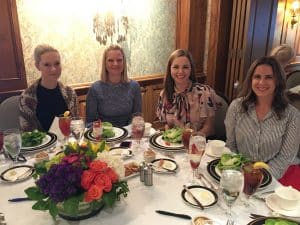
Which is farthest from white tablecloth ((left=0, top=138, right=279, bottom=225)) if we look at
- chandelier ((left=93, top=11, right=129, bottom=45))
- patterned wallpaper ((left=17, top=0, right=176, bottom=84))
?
chandelier ((left=93, top=11, right=129, bottom=45))

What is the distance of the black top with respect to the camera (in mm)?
2271

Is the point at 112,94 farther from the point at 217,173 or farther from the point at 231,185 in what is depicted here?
the point at 231,185

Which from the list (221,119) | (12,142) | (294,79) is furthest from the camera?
(294,79)

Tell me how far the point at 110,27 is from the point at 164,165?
8.37 ft

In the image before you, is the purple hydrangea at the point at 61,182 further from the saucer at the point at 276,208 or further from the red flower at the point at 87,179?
the saucer at the point at 276,208

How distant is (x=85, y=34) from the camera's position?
3.54 metres

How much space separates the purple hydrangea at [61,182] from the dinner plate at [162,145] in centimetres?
68

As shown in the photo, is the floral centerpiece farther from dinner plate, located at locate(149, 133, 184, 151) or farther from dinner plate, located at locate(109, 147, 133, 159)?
dinner plate, located at locate(149, 133, 184, 151)

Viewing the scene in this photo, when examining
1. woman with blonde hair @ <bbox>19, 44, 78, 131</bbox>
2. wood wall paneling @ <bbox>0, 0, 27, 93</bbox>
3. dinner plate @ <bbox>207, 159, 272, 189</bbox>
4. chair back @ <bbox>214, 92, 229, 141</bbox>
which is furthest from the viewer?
wood wall paneling @ <bbox>0, 0, 27, 93</bbox>

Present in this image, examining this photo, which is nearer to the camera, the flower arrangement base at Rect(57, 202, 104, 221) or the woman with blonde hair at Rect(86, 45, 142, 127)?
the flower arrangement base at Rect(57, 202, 104, 221)

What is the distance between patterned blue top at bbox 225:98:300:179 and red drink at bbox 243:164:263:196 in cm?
66

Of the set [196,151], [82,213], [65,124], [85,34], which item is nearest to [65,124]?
[65,124]

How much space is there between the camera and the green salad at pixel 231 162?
135cm

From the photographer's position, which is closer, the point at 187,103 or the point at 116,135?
the point at 116,135
